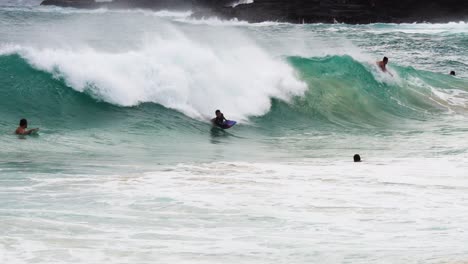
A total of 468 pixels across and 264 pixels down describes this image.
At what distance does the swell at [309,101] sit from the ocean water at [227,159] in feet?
0.18

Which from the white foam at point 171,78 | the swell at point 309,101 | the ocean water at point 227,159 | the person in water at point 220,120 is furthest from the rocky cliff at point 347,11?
the person in water at point 220,120

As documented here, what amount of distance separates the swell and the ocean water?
6 centimetres

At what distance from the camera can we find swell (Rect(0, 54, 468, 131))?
17688mm

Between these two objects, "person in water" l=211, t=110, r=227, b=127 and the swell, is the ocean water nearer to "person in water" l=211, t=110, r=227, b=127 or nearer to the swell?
the swell

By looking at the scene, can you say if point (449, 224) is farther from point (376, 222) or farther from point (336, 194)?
point (336, 194)

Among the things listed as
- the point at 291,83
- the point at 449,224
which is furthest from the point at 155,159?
the point at 291,83

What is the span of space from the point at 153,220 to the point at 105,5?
126778 mm

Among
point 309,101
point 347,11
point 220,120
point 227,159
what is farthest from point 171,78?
point 347,11

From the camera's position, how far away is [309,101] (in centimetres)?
2212

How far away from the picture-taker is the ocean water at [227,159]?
27.1 feet

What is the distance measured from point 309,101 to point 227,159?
859 cm

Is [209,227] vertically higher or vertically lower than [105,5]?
lower

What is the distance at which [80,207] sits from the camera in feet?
31.3

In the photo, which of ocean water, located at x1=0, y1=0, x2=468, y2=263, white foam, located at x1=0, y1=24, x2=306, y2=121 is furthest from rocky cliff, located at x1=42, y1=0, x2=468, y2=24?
white foam, located at x1=0, y1=24, x2=306, y2=121
